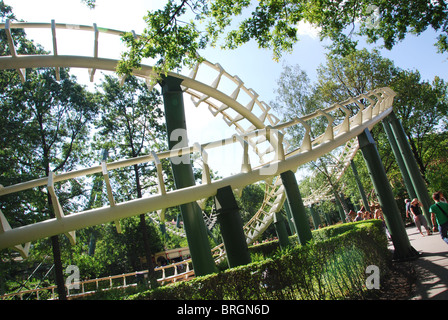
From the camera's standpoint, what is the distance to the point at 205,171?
5707 millimetres

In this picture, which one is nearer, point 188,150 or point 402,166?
point 188,150

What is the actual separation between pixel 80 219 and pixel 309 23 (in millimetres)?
8730

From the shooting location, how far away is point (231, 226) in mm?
5859

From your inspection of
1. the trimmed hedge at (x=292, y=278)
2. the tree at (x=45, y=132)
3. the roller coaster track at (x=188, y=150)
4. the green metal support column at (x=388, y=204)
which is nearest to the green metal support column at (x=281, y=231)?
the roller coaster track at (x=188, y=150)

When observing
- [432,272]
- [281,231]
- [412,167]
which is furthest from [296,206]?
[412,167]

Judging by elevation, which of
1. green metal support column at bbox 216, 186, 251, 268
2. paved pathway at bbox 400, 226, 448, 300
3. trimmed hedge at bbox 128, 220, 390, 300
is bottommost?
paved pathway at bbox 400, 226, 448, 300

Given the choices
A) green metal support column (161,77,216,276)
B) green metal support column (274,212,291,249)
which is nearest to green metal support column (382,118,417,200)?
green metal support column (274,212,291,249)

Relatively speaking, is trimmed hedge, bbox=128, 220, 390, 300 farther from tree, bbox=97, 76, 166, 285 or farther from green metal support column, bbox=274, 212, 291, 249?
tree, bbox=97, 76, 166, 285

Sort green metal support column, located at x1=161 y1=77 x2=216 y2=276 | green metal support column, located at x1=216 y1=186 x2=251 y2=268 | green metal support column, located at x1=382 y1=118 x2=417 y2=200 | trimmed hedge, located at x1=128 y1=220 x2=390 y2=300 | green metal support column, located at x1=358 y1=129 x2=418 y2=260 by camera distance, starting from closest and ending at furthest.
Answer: trimmed hedge, located at x1=128 y1=220 x2=390 y2=300
green metal support column, located at x1=216 y1=186 x2=251 y2=268
green metal support column, located at x1=161 y1=77 x2=216 y2=276
green metal support column, located at x1=358 y1=129 x2=418 y2=260
green metal support column, located at x1=382 y1=118 x2=417 y2=200

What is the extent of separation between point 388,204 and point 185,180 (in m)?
5.48

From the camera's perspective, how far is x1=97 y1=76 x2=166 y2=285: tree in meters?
18.8

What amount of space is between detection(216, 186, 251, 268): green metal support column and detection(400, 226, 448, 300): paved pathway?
3054 millimetres

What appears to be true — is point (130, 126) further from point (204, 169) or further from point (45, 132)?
point (204, 169)
